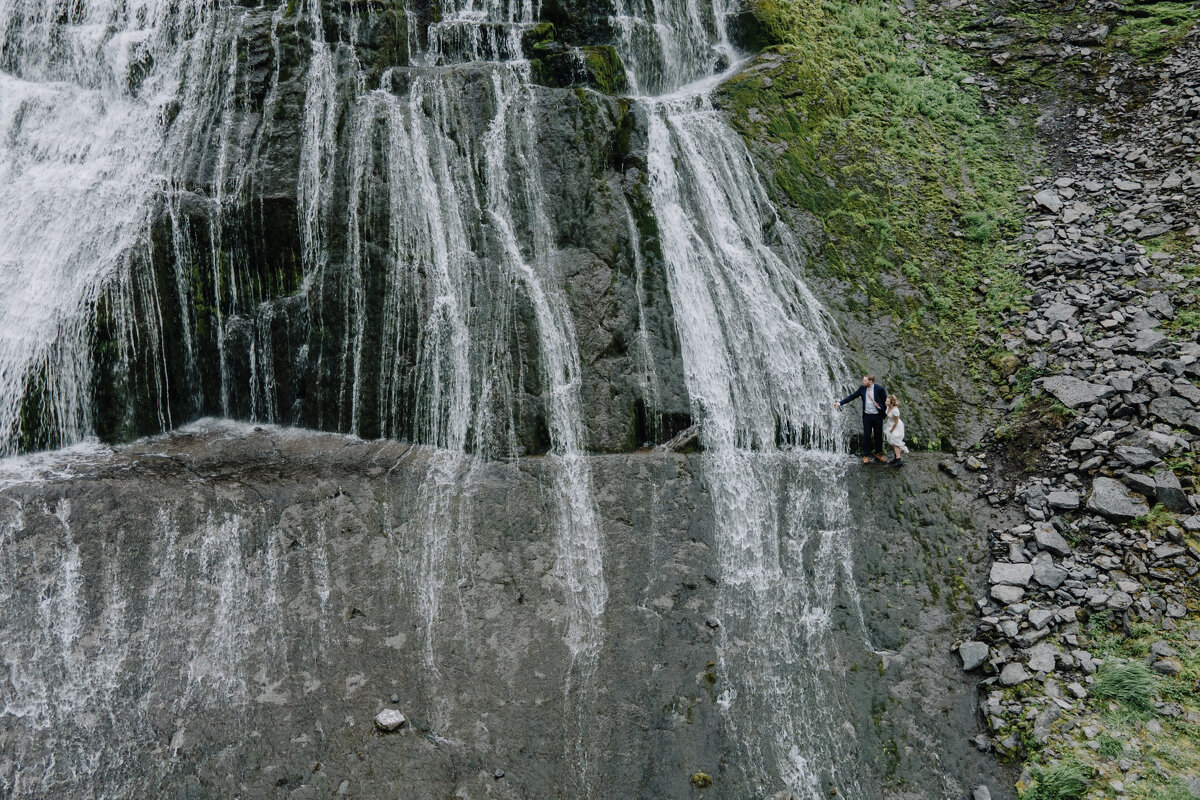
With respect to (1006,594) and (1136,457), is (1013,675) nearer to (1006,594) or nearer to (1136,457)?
(1006,594)

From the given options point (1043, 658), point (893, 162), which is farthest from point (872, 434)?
point (893, 162)

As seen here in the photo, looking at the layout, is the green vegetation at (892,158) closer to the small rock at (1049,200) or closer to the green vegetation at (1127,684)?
the small rock at (1049,200)

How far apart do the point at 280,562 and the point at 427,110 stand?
24.2 feet

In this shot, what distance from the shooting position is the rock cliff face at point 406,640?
7.54m

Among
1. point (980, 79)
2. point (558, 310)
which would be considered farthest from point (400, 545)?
point (980, 79)

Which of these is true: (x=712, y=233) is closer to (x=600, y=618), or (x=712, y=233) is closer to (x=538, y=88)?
(x=538, y=88)

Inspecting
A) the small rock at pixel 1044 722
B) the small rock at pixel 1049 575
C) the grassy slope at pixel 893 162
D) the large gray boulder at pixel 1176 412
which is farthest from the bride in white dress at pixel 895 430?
the small rock at pixel 1044 722

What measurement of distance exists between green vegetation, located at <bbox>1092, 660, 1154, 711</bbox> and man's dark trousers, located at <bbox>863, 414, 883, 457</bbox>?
3759mm

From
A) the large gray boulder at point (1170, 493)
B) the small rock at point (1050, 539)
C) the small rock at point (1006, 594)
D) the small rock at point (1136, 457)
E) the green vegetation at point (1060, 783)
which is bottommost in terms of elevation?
the green vegetation at point (1060, 783)

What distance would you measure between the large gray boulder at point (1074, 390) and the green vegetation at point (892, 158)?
163cm

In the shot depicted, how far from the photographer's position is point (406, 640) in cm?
846

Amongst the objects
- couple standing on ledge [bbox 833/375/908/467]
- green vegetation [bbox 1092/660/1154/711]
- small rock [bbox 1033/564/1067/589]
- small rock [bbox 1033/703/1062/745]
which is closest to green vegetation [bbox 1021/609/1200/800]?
green vegetation [bbox 1092/660/1154/711]

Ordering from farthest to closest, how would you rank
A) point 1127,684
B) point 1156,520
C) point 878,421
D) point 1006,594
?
point 878,421 → point 1006,594 → point 1156,520 → point 1127,684

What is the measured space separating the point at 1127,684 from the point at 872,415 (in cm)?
426
